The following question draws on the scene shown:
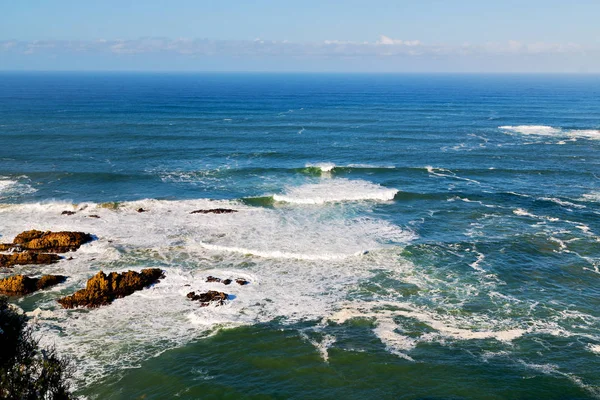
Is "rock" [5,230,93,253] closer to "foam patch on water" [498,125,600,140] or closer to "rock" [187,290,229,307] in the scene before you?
"rock" [187,290,229,307]

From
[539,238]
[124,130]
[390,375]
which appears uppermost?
[124,130]

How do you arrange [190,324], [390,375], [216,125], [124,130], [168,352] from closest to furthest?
[390,375]
[168,352]
[190,324]
[124,130]
[216,125]

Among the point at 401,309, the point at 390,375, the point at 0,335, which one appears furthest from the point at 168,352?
the point at 401,309

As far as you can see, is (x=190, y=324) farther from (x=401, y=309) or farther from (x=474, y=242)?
(x=474, y=242)

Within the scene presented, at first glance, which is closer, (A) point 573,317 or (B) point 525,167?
(A) point 573,317

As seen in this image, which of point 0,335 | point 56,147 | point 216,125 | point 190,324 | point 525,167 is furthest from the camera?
point 216,125

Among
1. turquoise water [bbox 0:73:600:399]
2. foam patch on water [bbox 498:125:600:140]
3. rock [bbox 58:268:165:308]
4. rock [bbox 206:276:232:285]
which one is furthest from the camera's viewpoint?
foam patch on water [bbox 498:125:600:140]

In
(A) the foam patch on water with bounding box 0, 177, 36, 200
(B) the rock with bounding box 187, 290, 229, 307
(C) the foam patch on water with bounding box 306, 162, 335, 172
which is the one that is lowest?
(B) the rock with bounding box 187, 290, 229, 307

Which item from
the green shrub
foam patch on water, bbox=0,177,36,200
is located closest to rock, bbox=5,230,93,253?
foam patch on water, bbox=0,177,36,200
